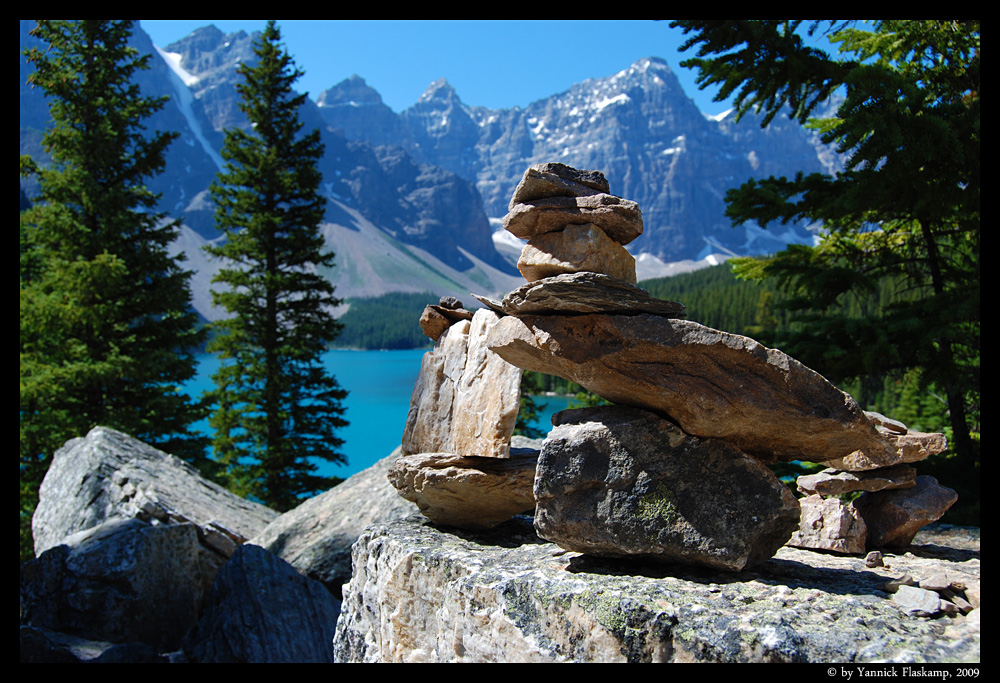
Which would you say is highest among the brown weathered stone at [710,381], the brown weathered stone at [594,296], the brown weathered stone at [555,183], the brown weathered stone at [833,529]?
the brown weathered stone at [555,183]

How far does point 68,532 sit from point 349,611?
7.00 m

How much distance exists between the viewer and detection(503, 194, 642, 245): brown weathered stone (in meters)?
4.39

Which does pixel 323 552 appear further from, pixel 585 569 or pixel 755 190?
pixel 755 190

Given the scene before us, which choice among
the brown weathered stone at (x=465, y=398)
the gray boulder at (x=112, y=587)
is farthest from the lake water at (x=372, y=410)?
the brown weathered stone at (x=465, y=398)

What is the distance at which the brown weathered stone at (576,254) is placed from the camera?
437 centimetres

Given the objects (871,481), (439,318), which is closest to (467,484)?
(439,318)

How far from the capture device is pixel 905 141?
7062 millimetres

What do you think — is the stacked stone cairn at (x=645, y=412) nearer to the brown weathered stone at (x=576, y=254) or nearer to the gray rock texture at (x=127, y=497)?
the brown weathered stone at (x=576, y=254)

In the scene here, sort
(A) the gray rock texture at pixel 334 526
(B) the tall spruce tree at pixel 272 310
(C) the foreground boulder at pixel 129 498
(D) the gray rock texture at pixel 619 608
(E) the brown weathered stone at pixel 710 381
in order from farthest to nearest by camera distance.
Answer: (B) the tall spruce tree at pixel 272 310
(C) the foreground boulder at pixel 129 498
(A) the gray rock texture at pixel 334 526
(E) the brown weathered stone at pixel 710 381
(D) the gray rock texture at pixel 619 608

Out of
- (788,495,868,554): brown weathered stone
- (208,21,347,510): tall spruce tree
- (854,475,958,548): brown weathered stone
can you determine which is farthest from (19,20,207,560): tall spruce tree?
(854,475,958,548): brown weathered stone

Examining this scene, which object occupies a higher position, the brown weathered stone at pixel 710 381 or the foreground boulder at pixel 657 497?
the brown weathered stone at pixel 710 381

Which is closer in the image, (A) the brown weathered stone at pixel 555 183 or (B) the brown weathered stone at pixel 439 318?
(A) the brown weathered stone at pixel 555 183

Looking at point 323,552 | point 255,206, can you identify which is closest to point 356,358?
point 255,206

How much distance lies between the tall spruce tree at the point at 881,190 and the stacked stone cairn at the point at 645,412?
433cm
